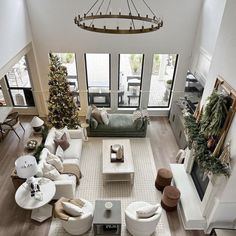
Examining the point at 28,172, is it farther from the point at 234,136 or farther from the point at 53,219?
the point at 234,136

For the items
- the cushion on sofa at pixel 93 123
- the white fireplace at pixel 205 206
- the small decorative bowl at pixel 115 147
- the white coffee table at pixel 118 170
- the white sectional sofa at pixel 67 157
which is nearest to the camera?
the white fireplace at pixel 205 206

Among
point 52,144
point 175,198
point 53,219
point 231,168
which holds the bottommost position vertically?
point 53,219

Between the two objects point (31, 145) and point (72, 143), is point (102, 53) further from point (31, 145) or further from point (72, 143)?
point (31, 145)

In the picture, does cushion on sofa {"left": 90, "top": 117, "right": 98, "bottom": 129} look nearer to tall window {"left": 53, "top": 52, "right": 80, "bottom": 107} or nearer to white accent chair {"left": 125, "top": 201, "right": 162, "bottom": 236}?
tall window {"left": 53, "top": 52, "right": 80, "bottom": 107}

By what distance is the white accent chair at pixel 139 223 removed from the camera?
4.53m

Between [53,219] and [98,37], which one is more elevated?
[98,37]

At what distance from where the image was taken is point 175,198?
5.19 m

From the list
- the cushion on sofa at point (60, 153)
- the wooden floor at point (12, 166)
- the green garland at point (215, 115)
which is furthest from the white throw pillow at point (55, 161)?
the green garland at point (215, 115)

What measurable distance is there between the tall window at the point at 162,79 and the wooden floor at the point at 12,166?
2.36 ft

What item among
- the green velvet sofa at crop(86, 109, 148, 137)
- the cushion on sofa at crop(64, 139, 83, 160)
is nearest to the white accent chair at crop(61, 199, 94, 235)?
the cushion on sofa at crop(64, 139, 83, 160)

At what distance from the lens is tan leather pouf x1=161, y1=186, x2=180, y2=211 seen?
521cm

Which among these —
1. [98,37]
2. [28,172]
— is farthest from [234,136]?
[98,37]

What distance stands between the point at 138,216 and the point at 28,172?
2.44 m

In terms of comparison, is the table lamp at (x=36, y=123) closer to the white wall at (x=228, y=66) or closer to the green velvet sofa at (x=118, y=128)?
the green velvet sofa at (x=118, y=128)
